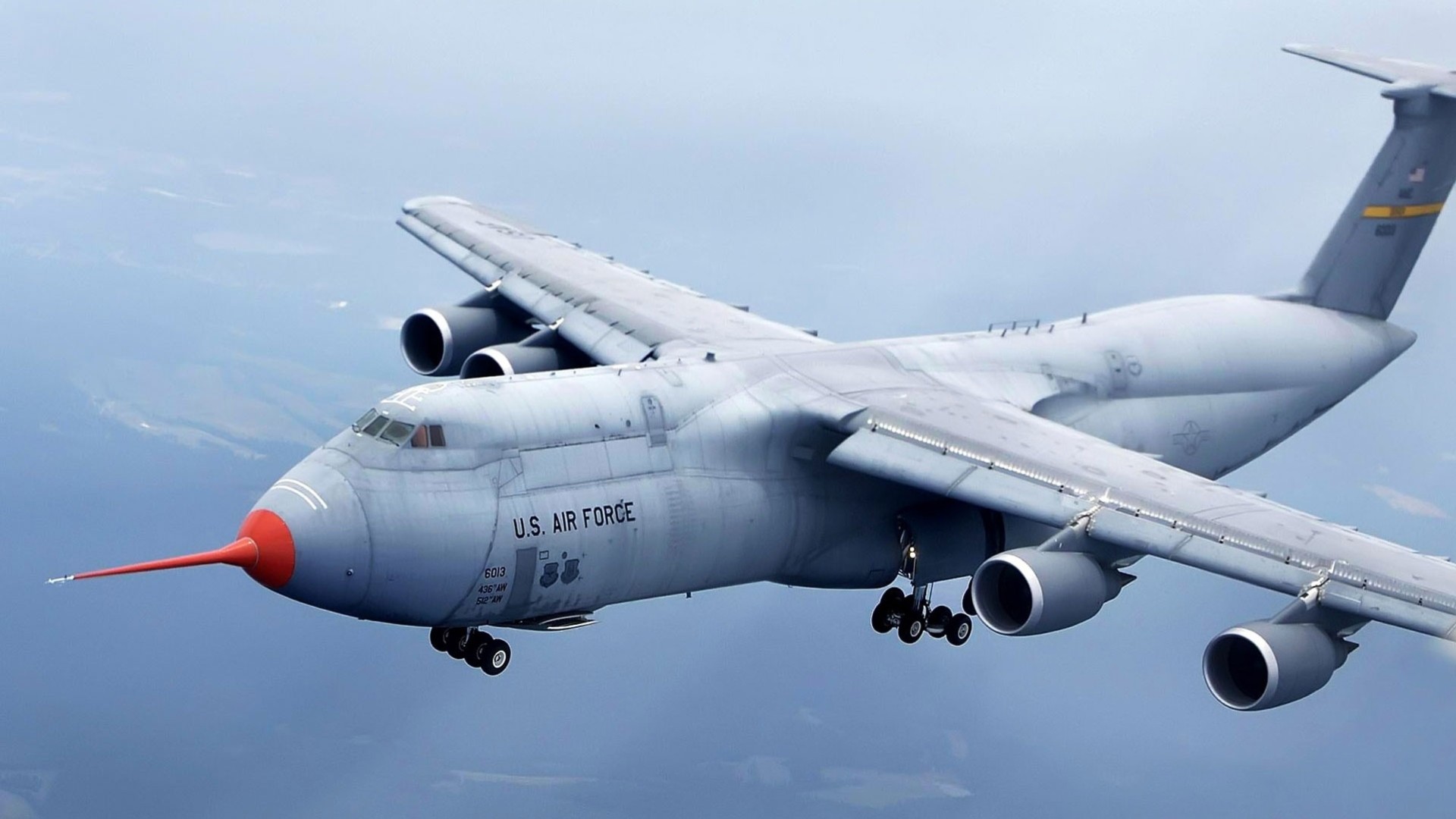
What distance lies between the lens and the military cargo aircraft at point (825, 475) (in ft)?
88.5

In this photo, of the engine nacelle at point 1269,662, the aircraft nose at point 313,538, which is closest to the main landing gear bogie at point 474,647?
the aircraft nose at point 313,538

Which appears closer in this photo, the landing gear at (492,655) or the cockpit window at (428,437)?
the cockpit window at (428,437)

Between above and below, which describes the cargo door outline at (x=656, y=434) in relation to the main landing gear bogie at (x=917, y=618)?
above

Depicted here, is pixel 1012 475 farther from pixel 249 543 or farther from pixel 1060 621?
pixel 249 543

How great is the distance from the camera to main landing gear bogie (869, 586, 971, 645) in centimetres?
3312

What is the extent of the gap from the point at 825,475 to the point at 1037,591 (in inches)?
207

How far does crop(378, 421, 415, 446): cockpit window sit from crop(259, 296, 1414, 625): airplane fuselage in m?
0.13

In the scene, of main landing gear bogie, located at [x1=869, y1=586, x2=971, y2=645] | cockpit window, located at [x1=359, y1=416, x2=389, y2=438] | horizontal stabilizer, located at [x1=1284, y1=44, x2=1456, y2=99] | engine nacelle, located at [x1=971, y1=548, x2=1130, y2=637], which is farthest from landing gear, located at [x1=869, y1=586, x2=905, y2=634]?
horizontal stabilizer, located at [x1=1284, y1=44, x2=1456, y2=99]

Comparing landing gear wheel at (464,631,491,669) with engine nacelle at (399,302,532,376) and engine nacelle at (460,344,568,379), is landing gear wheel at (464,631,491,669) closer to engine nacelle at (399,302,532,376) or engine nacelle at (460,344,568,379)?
engine nacelle at (460,344,568,379)

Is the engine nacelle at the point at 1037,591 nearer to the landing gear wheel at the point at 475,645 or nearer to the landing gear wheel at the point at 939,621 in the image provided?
the landing gear wheel at the point at 939,621

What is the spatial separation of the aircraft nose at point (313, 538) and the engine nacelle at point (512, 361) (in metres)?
8.56

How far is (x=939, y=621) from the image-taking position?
3312cm

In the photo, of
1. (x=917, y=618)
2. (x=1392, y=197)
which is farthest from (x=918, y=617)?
(x=1392, y=197)

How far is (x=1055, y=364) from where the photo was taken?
36.4 metres
